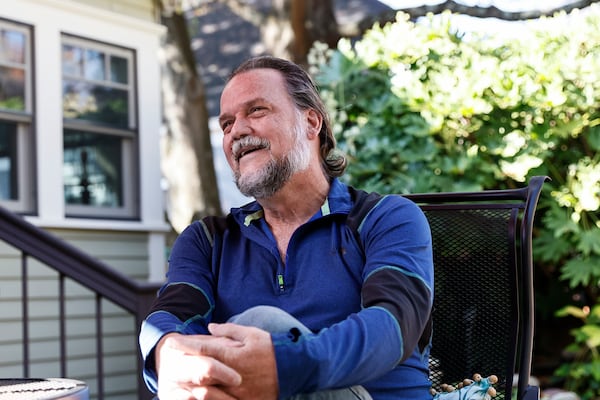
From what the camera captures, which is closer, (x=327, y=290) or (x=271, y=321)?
(x=271, y=321)

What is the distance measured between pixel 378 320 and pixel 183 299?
0.53 metres

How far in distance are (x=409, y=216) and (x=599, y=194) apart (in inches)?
118

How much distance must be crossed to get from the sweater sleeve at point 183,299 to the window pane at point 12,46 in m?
3.58

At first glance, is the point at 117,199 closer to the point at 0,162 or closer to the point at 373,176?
the point at 0,162

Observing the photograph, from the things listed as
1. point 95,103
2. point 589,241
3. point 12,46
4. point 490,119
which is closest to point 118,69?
point 95,103

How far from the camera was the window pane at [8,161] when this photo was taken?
514cm

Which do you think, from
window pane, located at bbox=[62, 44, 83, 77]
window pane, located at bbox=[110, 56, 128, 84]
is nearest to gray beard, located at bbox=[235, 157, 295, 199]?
window pane, located at bbox=[62, 44, 83, 77]

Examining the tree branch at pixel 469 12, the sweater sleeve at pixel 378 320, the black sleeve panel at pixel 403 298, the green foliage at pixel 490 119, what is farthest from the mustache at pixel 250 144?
the tree branch at pixel 469 12

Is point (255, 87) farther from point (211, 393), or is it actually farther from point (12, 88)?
point (12, 88)

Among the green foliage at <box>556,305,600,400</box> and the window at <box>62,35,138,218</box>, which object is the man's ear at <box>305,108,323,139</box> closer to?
the green foliage at <box>556,305,600,400</box>

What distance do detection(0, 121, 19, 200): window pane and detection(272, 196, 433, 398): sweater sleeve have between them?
12.2ft

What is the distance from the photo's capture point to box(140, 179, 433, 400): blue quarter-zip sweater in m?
1.50

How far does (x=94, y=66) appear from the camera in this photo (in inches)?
227

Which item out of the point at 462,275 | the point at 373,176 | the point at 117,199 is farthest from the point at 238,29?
the point at 462,275
